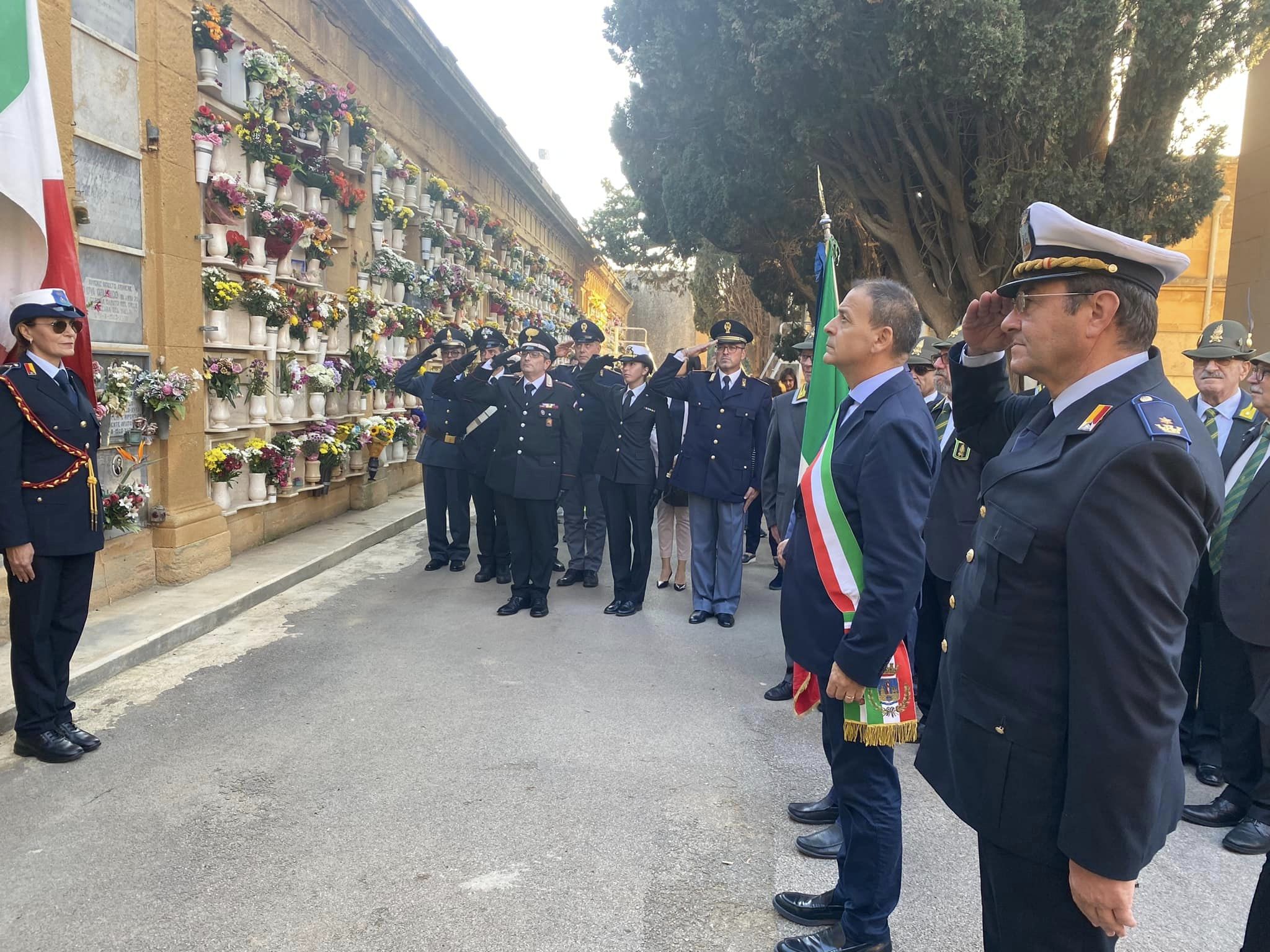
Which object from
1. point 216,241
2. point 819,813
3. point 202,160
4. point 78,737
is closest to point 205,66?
point 202,160

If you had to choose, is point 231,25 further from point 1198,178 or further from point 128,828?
point 1198,178

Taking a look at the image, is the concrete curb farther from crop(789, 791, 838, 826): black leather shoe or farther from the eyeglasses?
the eyeglasses

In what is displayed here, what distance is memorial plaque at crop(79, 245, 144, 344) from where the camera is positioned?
591 cm

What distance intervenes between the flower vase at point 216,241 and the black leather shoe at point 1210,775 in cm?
765

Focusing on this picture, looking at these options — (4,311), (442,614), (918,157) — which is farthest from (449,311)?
(4,311)

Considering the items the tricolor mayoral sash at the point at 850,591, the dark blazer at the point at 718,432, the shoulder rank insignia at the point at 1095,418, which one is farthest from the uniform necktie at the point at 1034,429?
the dark blazer at the point at 718,432

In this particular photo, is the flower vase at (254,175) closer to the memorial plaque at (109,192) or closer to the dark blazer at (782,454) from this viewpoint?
the memorial plaque at (109,192)

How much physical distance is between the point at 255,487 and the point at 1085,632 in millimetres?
7675

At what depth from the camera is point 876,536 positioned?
2.45m

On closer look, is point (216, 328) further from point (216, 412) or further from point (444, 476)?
point (444, 476)

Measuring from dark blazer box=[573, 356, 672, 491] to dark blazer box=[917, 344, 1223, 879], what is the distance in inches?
199

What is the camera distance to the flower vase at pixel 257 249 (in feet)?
25.8

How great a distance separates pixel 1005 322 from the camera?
1856mm

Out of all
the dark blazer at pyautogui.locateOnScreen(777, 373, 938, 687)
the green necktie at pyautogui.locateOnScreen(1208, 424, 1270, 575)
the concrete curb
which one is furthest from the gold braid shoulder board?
the green necktie at pyautogui.locateOnScreen(1208, 424, 1270, 575)
